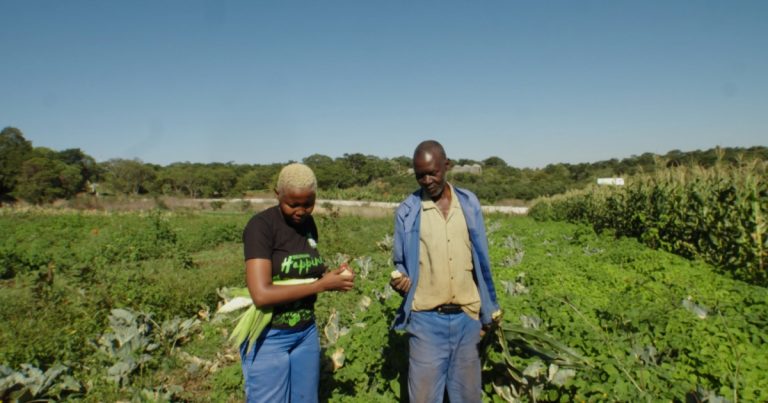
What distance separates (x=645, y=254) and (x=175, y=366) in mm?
9065

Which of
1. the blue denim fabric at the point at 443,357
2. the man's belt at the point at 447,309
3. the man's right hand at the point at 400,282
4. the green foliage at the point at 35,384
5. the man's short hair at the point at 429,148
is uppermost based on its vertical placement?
the man's short hair at the point at 429,148

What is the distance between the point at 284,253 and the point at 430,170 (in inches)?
44.1

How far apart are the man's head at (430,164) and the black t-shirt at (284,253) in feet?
2.95

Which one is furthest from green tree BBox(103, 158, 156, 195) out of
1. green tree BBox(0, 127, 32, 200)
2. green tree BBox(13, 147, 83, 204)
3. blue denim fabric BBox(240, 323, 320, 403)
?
blue denim fabric BBox(240, 323, 320, 403)

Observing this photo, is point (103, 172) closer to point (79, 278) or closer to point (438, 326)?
point (79, 278)

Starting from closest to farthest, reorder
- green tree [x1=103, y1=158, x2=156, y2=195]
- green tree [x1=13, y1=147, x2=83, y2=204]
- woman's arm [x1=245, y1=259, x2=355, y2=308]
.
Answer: woman's arm [x1=245, y1=259, x2=355, y2=308], green tree [x1=13, y1=147, x2=83, y2=204], green tree [x1=103, y1=158, x2=156, y2=195]

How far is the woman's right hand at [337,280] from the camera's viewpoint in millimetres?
2307

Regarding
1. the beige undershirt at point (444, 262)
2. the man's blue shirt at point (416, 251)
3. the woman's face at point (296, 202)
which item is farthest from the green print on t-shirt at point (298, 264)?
the beige undershirt at point (444, 262)

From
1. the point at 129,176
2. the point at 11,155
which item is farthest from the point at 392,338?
the point at 129,176

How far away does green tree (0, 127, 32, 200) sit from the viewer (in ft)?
181

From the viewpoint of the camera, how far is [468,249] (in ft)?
9.47

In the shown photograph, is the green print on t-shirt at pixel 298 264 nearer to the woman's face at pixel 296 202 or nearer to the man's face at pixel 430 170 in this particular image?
the woman's face at pixel 296 202

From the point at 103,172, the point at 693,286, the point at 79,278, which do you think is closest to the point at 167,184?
the point at 103,172

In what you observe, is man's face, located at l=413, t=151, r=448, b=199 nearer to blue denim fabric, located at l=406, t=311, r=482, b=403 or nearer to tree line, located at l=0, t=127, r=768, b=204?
blue denim fabric, located at l=406, t=311, r=482, b=403
